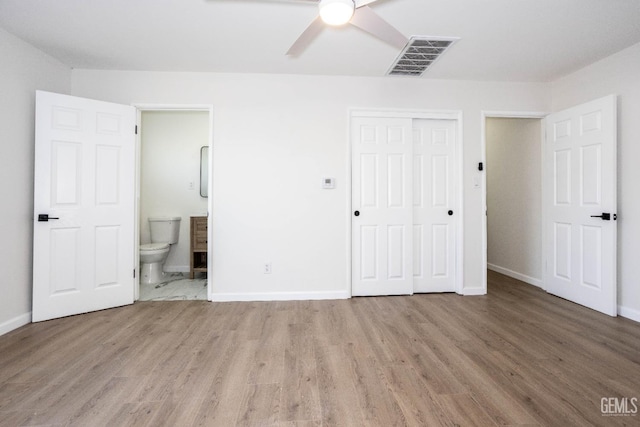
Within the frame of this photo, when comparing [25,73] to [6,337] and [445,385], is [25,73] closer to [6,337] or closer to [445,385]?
[6,337]

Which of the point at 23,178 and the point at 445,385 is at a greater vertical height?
the point at 23,178

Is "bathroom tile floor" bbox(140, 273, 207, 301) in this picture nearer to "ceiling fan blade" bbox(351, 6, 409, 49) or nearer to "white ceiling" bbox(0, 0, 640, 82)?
"white ceiling" bbox(0, 0, 640, 82)

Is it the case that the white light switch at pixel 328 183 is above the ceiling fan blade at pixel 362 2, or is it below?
below

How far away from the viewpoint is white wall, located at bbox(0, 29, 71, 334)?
7.70 feet

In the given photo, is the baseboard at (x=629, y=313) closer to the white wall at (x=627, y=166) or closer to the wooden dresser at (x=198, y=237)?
the white wall at (x=627, y=166)

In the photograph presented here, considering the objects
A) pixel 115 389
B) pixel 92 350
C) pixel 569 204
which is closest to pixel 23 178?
pixel 92 350

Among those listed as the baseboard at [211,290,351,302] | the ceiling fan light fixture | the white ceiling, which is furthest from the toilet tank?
the ceiling fan light fixture

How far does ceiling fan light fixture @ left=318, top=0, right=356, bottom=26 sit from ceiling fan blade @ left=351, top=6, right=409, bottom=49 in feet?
0.49

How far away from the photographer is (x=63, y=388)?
63.6 inches

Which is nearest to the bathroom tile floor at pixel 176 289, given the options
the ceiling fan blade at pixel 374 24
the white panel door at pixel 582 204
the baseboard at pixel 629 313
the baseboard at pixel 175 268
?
the baseboard at pixel 175 268

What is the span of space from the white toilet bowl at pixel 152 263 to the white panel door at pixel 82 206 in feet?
2.37

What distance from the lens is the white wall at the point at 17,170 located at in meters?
2.35

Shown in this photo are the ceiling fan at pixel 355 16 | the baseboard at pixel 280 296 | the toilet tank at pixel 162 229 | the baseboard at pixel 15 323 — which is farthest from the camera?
the toilet tank at pixel 162 229

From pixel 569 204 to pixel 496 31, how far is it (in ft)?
6.66
